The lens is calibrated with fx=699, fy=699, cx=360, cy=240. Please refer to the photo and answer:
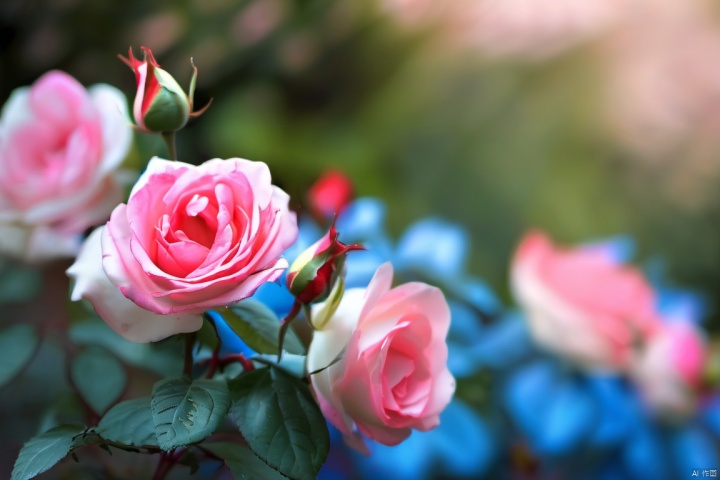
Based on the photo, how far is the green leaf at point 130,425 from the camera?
0.74 ft

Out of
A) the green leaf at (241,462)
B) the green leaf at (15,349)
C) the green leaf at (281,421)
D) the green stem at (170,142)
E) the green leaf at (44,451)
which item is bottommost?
the green leaf at (15,349)

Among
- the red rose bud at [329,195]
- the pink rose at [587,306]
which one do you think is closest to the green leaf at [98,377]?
the red rose bud at [329,195]

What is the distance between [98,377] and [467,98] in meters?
0.58

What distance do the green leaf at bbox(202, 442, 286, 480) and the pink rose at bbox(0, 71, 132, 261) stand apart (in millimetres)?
121

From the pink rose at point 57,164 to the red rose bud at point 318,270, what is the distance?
0.12m

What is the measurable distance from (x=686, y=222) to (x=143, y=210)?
639 mm

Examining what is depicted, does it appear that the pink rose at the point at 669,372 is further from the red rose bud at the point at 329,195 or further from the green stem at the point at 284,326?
the green stem at the point at 284,326

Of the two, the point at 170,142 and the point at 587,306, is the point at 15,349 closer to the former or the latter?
the point at 170,142

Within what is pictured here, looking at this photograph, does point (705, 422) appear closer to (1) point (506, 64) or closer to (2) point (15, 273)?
(1) point (506, 64)

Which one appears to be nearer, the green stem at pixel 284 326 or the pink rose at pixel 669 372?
the green stem at pixel 284 326

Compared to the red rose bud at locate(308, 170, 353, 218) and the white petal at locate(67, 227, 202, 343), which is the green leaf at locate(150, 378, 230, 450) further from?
the red rose bud at locate(308, 170, 353, 218)

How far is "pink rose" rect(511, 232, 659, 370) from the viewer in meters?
0.58

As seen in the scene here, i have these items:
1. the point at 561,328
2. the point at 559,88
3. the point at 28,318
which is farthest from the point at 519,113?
the point at 28,318

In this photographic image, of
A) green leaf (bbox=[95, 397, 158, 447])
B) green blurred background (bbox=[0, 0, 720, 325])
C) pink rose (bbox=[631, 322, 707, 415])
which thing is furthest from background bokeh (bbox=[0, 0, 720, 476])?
green leaf (bbox=[95, 397, 158, 447])
